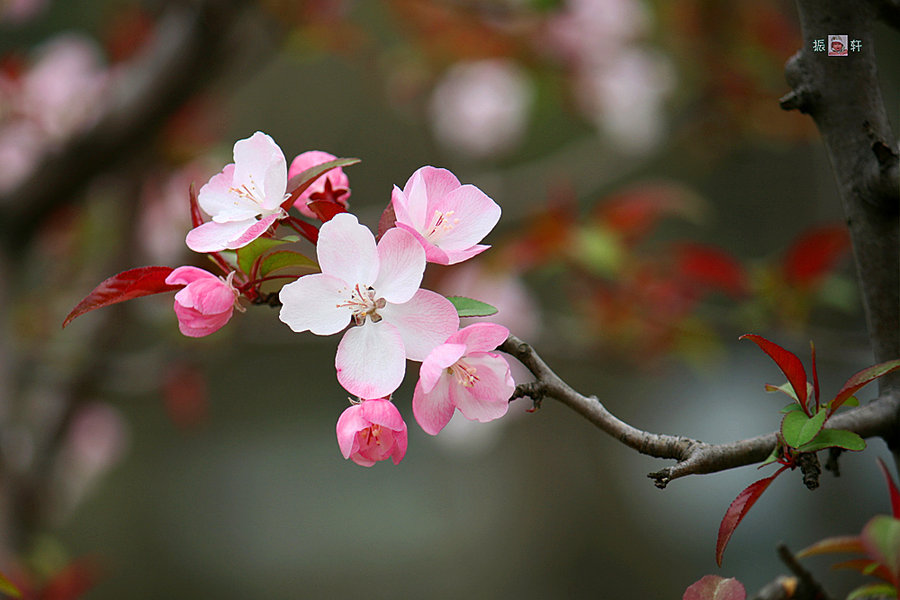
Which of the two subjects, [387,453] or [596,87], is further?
[596,87]

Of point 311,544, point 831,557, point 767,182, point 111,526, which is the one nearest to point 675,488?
point 831,557

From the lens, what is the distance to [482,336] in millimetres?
278

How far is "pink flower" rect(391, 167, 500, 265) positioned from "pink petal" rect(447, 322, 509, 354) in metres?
0.03

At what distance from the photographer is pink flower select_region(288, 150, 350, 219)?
1.06 ft

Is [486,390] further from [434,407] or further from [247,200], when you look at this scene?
[247,200]

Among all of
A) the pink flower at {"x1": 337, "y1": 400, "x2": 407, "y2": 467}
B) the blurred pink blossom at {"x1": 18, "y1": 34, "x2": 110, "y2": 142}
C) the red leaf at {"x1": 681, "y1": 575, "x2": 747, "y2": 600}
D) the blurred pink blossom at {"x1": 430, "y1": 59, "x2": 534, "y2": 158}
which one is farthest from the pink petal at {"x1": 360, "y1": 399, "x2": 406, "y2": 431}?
the blurred pink blossom at {"x1": 430, "y1": 59, "x2": 534, "y2": 158}

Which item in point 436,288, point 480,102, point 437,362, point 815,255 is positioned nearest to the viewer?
point 437,362

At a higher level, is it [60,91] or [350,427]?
[60,91]

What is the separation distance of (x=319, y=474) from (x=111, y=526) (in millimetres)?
567

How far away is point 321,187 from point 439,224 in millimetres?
73

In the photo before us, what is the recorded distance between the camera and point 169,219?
3.43ft

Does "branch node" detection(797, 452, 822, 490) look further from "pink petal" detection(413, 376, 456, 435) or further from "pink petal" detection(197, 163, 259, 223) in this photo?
"pink petal" detection(197, 163, 259, 223)

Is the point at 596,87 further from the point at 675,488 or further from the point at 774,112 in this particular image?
the point at 675,488

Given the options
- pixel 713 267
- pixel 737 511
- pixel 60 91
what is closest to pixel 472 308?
pixel 737 511
